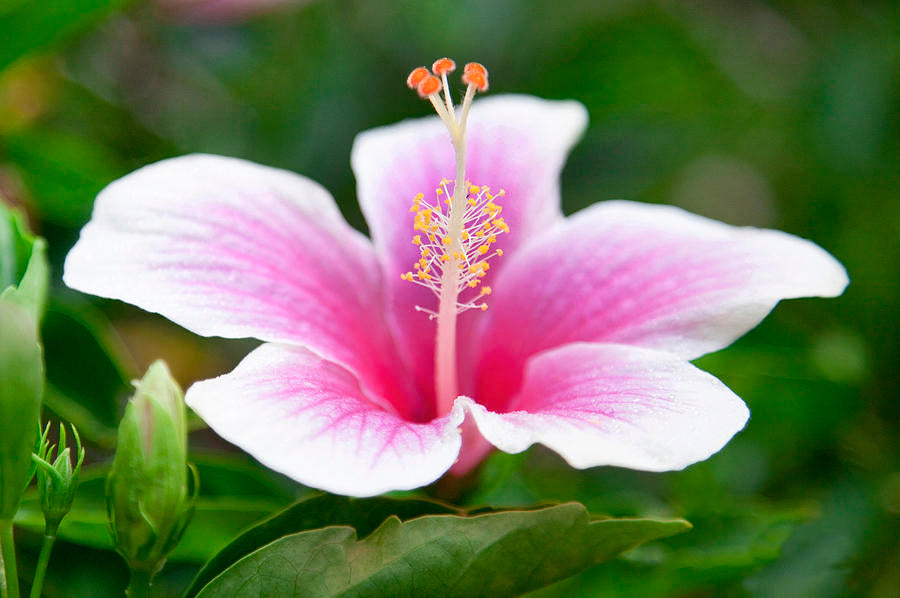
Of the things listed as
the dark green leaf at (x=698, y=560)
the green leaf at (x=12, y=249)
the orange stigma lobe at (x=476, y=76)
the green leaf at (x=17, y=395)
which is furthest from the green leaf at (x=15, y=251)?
the dark green leaf at (x=698, y=560)

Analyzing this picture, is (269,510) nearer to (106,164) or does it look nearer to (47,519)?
(47,519)

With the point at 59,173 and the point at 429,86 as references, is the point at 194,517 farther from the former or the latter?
the point at 59,173

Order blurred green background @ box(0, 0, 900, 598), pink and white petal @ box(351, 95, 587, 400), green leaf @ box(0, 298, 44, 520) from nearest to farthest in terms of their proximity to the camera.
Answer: green leaf @ box(0, 298, 44, 520) < pink and white petal @ box(351, 95, 587, 400) < blurred green background @ box(0, 0, 900, 598)

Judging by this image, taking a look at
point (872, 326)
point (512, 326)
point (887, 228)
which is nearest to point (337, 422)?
point (512, 326)

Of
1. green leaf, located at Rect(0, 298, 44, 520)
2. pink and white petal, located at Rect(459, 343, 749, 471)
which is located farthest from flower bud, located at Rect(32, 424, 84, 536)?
pink and white petal, located at Rect(459, 343, 749, 471)

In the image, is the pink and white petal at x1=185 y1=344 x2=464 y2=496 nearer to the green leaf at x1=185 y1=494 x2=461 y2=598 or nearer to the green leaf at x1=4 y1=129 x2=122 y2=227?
the green leaf at x1=185 y1=494 x2=461 y2=598

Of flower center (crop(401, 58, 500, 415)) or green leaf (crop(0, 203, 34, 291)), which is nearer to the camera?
green leaf (crop(0, 203, 34, 291))
